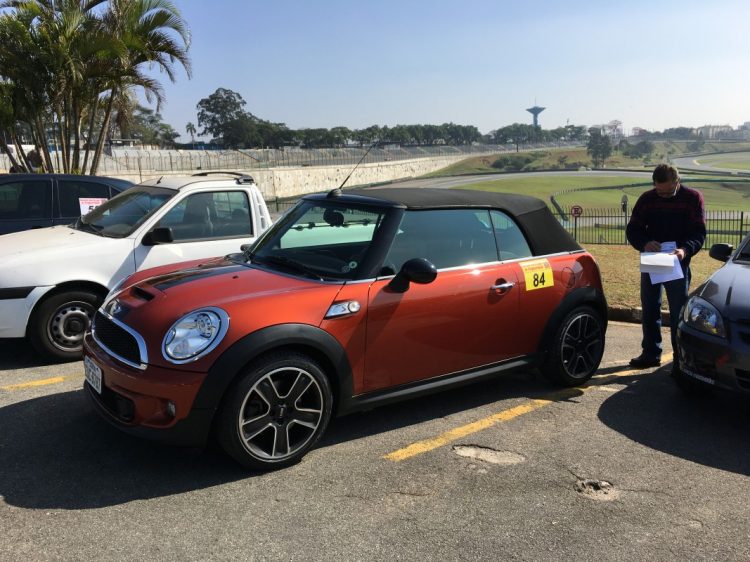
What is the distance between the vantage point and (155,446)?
12.9 feet

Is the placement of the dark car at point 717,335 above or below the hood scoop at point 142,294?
below

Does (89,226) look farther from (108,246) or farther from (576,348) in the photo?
(576,348)

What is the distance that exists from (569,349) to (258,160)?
194 feet

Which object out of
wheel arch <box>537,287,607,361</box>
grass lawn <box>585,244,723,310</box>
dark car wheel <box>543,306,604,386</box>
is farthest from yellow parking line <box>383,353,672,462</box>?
grass lawn <box>585,244,723,310</box>

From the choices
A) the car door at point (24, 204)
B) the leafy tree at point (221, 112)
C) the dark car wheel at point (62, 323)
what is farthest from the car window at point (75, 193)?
the leafy tree at point (221, 112)

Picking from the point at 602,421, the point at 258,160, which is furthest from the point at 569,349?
the point at 258,160

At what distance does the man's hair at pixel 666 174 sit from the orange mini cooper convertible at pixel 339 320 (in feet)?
3.53

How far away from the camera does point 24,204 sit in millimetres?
7426

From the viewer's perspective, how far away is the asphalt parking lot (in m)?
2.91

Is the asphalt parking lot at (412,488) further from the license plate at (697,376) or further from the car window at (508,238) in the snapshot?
the car window at (508,238)

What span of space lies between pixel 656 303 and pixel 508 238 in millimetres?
1916

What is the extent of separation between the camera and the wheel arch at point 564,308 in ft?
16.0

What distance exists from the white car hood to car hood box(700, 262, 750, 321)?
4992 millimetres

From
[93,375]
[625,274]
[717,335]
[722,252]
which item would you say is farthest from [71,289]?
[625,274]
